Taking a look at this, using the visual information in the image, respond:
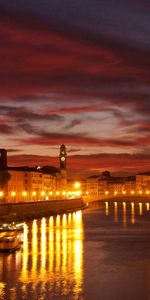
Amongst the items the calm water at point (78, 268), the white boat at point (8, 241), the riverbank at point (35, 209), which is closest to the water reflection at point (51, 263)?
the calm water at point (78, 268)

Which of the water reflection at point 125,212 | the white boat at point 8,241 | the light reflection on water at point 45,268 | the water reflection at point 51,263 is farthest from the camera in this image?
the water reflection at point 125,212

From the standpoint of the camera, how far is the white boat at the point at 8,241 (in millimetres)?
35656

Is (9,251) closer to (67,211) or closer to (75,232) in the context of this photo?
(75,232)

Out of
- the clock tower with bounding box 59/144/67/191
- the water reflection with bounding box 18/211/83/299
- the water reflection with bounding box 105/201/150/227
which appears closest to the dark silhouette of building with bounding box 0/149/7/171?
the water reflection with bounding box 105/201/150/227

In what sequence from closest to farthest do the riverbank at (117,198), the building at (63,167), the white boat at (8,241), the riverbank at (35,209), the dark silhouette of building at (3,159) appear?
the white boat at (8,241), the riverbank at (35,209), the dark silhouette of building at (3,159), the riverbank at (117,198), the building at (63,167)

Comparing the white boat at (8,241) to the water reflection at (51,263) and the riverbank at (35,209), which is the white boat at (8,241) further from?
the riverbank at (35,209)

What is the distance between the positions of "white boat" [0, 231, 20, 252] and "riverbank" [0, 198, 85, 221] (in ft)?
68.8

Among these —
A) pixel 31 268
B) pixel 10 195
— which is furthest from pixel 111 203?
pixel 31 268

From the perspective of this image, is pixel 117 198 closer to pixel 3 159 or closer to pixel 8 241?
pixel 3 159

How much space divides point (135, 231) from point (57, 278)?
27.0 m

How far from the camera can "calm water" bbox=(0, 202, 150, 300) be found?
78.4ft

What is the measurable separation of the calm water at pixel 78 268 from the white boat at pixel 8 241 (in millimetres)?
547

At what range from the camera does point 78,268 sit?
2966 cm

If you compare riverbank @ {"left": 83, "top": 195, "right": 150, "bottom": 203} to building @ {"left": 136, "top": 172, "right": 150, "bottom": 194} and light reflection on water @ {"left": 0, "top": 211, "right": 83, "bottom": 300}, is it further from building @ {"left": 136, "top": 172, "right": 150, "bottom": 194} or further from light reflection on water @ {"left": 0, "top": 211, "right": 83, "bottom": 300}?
light reflection on water @ {"left": 0, "top": 211, "right": 83, "bottom": 300}
